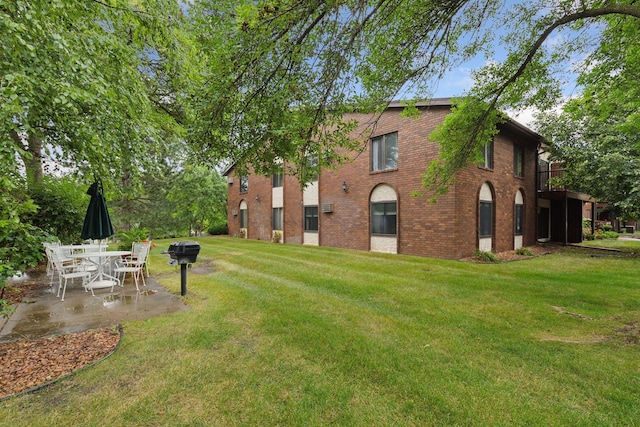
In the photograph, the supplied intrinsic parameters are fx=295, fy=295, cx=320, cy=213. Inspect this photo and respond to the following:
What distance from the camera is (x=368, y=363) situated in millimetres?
3309

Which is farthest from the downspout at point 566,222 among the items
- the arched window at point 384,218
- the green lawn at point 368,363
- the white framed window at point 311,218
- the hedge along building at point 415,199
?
the white framed window at point 311,218

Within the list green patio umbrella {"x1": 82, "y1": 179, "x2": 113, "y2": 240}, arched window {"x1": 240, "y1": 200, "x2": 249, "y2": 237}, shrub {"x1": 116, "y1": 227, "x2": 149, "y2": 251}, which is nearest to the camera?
green patio umbrella {"x1": 82, "y1": 179, "x2": 113, "y2": 240}

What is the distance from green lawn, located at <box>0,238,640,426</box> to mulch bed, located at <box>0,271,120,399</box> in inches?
8.4

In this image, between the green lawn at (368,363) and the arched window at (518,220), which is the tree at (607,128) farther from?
the green lawn at (368,363)

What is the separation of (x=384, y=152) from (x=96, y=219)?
10.2 metres

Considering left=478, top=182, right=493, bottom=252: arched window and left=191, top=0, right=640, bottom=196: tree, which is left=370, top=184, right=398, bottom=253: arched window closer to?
left=478, top=182, right=493, bottom=252: arched window

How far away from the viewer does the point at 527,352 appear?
3617 mm

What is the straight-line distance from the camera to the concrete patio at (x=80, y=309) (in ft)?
14.3

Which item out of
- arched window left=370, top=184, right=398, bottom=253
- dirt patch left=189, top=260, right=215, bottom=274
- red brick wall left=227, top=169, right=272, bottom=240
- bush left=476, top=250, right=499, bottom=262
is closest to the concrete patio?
dirt patch left=189, top=260, right=215, bottom=274

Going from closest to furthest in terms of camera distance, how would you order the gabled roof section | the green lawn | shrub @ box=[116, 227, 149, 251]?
the green lawn → shrub @ box=[116, 227, 149, 251] → the gabled roof section

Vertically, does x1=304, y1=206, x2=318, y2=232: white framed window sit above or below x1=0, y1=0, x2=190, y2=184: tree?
below

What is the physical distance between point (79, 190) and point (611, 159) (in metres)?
21.1

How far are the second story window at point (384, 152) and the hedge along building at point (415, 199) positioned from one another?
4 cm

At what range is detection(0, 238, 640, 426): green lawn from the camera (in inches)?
99.1
